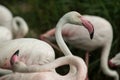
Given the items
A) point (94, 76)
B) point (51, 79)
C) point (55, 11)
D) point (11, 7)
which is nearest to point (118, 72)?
point (94, 76)

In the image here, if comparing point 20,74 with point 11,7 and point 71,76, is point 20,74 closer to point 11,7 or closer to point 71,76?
→ point 71,76

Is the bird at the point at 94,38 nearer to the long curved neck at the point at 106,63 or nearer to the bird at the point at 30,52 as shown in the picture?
the long curved neck at the point at 106,63

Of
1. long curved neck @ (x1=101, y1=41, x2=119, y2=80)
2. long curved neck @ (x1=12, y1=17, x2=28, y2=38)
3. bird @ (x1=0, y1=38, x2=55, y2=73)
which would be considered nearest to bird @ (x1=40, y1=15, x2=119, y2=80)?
long curved neck @ (x1=101, y1=41, x2=119, y2=80)

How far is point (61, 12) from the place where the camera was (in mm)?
7055

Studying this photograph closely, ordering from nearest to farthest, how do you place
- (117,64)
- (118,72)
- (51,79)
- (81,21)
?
(51,79), (81,21), (117,64), (118,72)

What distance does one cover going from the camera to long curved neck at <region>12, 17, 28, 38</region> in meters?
6.60

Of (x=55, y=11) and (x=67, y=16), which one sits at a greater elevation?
(x=55, y=11)

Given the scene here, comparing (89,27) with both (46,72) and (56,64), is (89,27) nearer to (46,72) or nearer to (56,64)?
(56,64)

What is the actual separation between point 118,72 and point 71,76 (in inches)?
74.8

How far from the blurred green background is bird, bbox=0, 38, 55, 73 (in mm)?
1524

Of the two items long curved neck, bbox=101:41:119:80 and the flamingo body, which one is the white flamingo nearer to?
the flamingo body

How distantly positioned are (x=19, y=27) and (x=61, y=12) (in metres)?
0.70

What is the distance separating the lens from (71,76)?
13.6 feet

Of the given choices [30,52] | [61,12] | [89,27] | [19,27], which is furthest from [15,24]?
[89,27]
